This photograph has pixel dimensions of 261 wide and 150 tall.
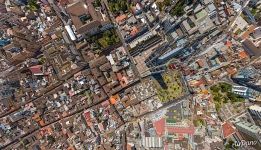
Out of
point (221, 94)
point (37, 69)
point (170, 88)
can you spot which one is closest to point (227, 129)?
point (221, 94)

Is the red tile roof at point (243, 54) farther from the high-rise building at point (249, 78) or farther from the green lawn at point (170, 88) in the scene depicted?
the green lawn at point (170, 88)

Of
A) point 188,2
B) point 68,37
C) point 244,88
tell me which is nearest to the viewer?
point 244,88

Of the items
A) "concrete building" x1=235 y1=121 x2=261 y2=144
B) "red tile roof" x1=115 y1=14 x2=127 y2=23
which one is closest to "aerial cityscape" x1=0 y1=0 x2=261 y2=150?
"concrete building" x1=235 y1=121 x2=261 y2=144

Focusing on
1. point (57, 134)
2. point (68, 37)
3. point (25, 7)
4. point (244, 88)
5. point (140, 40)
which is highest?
point (25, 7)

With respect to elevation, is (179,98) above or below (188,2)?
below

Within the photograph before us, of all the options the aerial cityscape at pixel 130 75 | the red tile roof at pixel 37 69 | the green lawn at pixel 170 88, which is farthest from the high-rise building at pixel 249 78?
the red tile roof at pixel 37 69

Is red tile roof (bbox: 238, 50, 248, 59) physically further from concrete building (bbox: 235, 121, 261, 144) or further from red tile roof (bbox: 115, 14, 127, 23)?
red tile roof (bbox: 115, 14, 127, 23)

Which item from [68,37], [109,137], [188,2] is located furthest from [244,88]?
[68,37]

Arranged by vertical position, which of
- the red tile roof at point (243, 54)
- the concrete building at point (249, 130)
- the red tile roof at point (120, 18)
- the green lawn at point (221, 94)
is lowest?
the concrete building at point (249, 130)

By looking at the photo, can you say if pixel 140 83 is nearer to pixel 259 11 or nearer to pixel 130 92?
pixel 130 92
